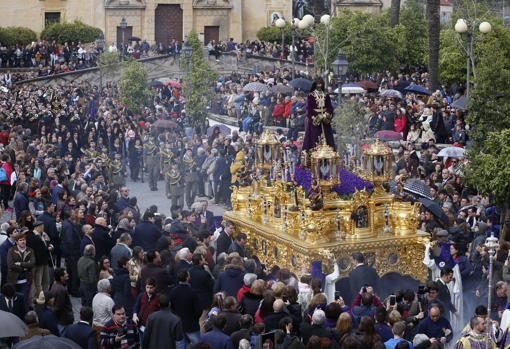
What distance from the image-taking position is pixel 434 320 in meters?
14.7

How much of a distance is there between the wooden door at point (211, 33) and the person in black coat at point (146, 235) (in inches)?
1769

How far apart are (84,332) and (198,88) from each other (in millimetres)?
24325

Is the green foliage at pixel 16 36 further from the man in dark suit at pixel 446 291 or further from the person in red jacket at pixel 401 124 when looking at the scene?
the man in dark suit at pixel 446 291

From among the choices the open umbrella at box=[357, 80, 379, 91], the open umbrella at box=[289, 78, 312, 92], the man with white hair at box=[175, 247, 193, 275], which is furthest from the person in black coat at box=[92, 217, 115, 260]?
the open umbrella at box=[357, 80, 379, 91]

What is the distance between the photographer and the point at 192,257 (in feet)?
55.2

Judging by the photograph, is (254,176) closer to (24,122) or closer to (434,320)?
(434,320)

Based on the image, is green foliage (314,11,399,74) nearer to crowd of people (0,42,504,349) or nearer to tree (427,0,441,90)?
tree (427,0,441,90)

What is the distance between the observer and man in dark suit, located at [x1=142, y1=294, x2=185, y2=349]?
14.0 m

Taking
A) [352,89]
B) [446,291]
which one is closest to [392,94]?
[352,89]

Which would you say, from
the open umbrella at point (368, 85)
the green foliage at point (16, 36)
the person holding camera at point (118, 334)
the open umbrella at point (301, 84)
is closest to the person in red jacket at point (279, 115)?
the open umbrella at point (301, 84)

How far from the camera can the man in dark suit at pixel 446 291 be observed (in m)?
16.6

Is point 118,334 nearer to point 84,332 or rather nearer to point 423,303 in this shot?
point 84,332

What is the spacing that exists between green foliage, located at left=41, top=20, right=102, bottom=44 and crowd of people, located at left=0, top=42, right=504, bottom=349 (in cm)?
2532

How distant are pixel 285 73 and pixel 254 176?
25.1 meters
